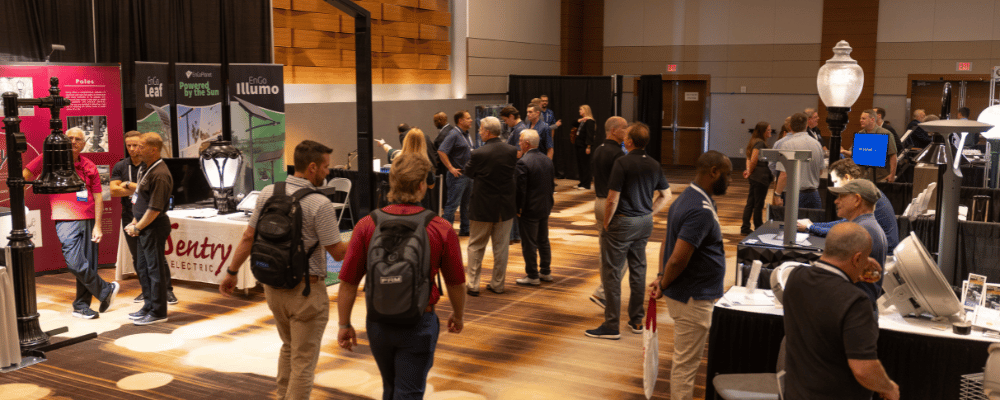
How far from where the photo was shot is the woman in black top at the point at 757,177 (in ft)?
28.1

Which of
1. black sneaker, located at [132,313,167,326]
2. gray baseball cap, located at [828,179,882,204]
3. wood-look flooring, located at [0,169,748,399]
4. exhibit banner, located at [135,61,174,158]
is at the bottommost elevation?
wood-look flooring, located at [0,169,748,399]

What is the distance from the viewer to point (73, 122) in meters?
7.16

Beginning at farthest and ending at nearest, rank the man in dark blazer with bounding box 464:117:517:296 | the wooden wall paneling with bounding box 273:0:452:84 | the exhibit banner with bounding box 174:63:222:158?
the wooden wall paneling with bounding box 273:0:452:84 → the exhibit banner with bounding box 174:63:222:158 → the man in dark blazer with bounding box 464:117:517:296

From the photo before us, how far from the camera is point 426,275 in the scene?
2.85 metres

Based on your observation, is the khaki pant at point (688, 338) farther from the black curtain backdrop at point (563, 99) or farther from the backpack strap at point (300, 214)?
the black curtain backdrop at point (563, 99)

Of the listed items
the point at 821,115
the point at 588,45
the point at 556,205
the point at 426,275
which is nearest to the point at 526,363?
the point at 426,275

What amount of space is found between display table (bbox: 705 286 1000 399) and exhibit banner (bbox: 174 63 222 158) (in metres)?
5.98

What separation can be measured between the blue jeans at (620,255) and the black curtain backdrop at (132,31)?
205 inches

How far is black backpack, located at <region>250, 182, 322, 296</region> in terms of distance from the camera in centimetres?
338

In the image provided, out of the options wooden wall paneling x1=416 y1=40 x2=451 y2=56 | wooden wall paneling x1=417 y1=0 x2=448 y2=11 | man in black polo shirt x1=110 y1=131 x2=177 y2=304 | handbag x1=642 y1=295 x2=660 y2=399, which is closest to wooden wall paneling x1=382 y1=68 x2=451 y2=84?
wooden wall paneling x1=416 y1=40 x2=451 y2=56

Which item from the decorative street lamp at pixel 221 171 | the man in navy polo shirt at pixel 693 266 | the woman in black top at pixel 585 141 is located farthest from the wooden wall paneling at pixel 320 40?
the man in navy polo shirt at pixel 693 266

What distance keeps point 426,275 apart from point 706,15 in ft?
46.9

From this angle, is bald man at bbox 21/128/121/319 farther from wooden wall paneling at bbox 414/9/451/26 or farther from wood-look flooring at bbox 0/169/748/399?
wooden wall paneling at bbox 414/9/451/26

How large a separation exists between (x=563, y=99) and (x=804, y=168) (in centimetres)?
817
